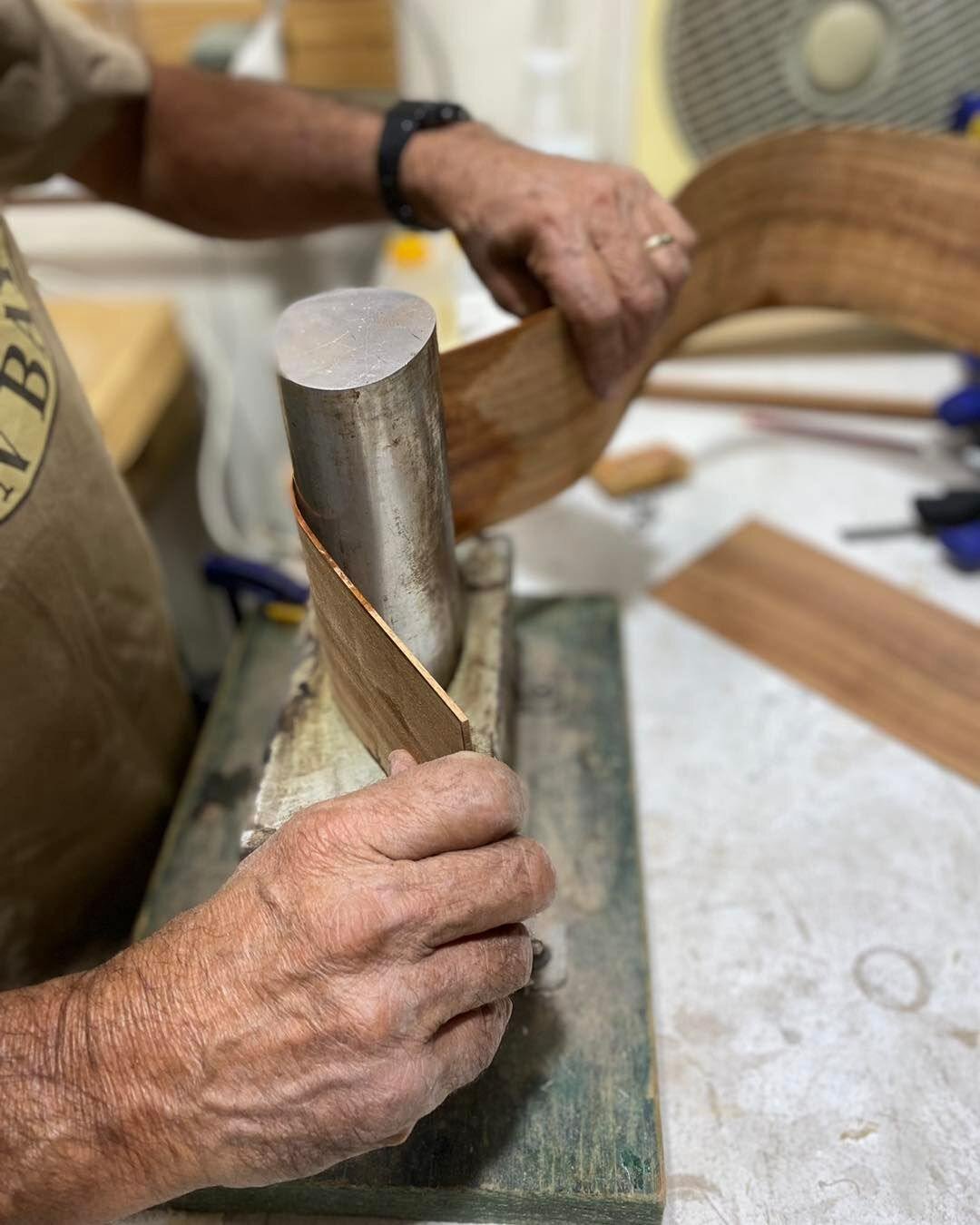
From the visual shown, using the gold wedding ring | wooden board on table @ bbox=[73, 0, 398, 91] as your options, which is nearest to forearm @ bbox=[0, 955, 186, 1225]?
the gold wedding ring

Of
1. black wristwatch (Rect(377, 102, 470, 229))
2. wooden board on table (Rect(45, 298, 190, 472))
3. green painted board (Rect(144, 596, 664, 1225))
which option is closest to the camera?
green painted board (Rect(144, 596, 664, 1225))

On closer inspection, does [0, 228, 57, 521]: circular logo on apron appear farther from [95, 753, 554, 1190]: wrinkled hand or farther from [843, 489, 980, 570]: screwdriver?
[843, 489, 980, 570]: screwdriver

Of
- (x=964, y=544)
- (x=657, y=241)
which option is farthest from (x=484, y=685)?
(x=964, y=544)

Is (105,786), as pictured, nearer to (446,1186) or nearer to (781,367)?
(446,1186)

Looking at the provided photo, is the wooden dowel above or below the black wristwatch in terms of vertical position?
below

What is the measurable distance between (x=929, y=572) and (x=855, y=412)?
339 millimetres

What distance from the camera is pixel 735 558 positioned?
1.02 m

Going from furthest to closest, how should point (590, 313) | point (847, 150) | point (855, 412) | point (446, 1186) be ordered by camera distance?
1. point (855, 412)
2. point (847, 150)
3. point (590, 313)
4. point (446, 1186)

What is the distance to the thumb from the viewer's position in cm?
49

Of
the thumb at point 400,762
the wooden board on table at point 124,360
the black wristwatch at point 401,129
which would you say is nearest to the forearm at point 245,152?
the black wristwatch at point 401,129

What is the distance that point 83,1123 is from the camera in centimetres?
44

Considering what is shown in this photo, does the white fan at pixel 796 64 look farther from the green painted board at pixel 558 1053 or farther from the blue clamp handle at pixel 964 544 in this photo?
the green painted board at pixel 558 1053

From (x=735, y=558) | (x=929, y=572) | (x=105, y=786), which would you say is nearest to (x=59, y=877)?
(x=105, y=786)

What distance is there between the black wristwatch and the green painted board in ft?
1.53
